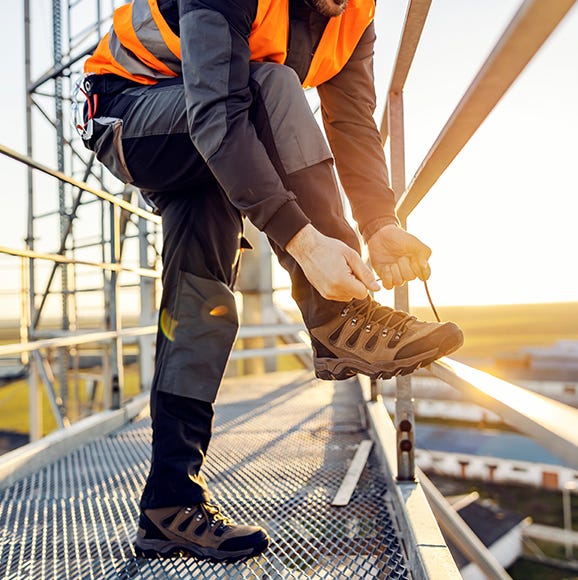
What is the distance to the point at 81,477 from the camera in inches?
50.8

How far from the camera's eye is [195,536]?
79 cm

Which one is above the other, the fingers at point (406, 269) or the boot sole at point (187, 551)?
the fingers at point (406, 269)

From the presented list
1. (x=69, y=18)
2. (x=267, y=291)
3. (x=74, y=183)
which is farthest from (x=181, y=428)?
(x=69, y=18)

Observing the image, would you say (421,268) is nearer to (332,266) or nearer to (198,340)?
(332,266)

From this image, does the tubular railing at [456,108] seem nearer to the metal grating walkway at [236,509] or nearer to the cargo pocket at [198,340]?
the metal grating walkway at [236,509]

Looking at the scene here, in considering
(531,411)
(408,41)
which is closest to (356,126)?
(408,41)

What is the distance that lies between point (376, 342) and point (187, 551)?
47cm

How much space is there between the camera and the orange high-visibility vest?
76 centimetres

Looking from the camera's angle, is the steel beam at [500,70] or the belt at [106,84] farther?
the belt at [106,84]

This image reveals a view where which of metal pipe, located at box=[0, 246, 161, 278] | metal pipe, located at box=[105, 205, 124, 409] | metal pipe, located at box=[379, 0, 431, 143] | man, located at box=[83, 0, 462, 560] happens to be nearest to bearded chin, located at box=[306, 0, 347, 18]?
man, located at box=[83, 0, 462, 560]

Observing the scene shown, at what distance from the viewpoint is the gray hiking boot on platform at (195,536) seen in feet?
2.59

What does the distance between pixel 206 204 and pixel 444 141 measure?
46cm

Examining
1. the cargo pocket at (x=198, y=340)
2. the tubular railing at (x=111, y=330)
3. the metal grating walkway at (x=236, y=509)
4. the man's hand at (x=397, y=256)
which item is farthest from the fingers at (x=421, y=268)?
Result: the tubular railing at (x=111, y=330)

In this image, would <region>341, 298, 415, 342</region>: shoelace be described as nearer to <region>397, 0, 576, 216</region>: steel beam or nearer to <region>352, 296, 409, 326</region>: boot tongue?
<region>352, 296, 409, 326</region>: boot tongue
